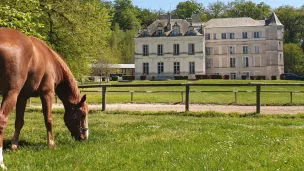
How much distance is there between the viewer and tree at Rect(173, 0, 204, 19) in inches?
4483

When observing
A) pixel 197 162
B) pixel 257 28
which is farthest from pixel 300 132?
pixel 257 28

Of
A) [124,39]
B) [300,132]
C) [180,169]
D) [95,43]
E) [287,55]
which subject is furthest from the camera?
[124,39]

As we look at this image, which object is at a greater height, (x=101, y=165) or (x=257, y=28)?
(x=257, y=28)

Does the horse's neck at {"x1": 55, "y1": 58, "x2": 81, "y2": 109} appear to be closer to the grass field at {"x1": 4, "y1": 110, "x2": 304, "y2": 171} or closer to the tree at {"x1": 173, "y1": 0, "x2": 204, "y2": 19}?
the grass field at {"x1": 4, "y1": 110, "x2": 304, "y2": 171}

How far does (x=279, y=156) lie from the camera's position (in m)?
5.71

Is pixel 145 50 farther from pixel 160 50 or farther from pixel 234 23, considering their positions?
pixel 234 23

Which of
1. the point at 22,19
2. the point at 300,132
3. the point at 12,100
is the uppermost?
the point at 22,19

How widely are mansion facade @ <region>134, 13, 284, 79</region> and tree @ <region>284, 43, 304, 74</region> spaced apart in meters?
5.58

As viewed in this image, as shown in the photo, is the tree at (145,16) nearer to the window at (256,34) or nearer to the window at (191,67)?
the window at (256,34)

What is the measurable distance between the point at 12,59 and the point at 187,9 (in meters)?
112

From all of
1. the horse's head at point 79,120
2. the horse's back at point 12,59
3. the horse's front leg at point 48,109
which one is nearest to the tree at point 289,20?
the horse's head at point 79,120

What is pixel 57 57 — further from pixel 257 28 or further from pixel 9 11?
pixel 257 28

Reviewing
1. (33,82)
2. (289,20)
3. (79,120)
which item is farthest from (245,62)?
(33,82)

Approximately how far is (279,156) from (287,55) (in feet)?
290
